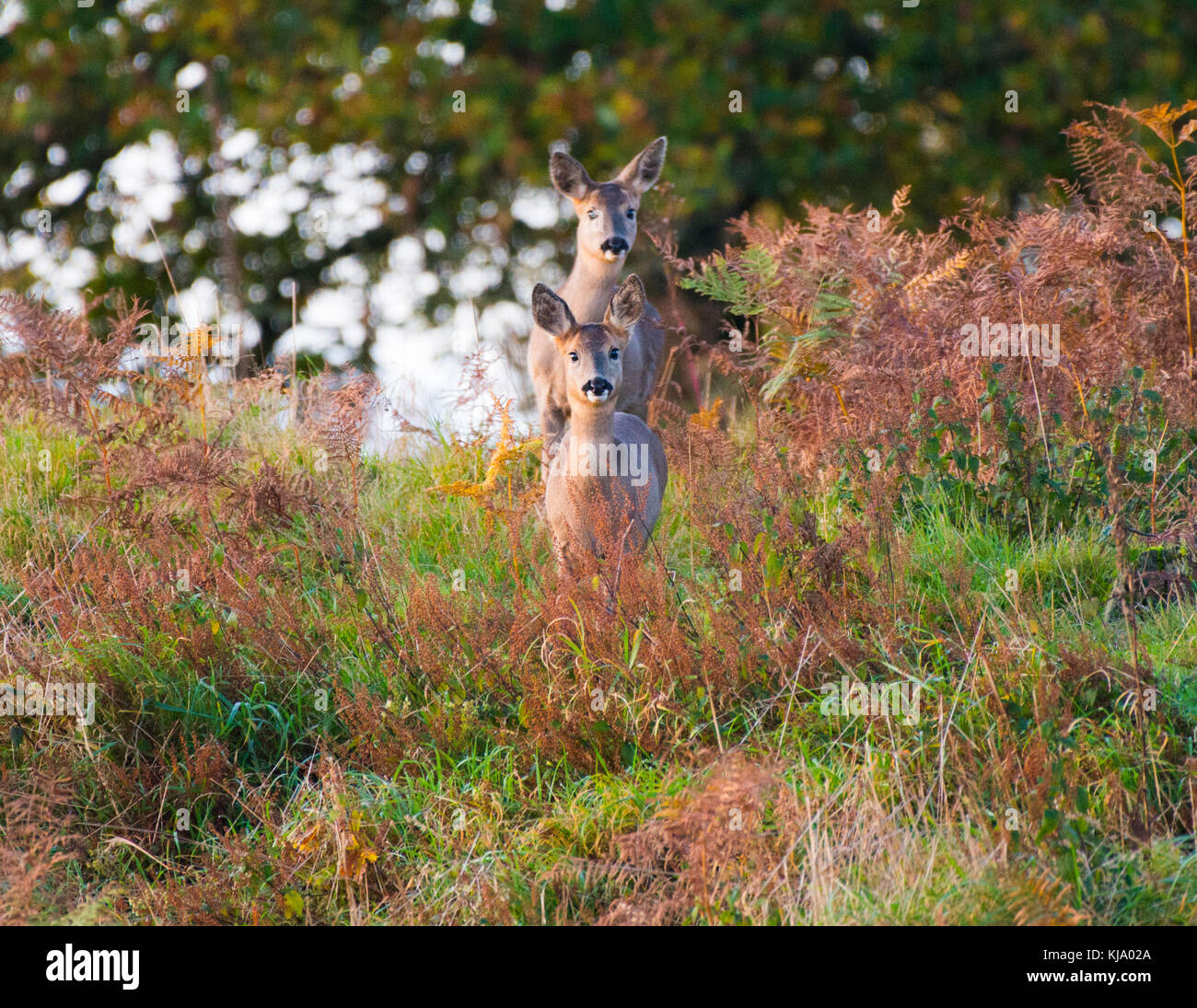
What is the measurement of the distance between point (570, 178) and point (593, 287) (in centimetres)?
66

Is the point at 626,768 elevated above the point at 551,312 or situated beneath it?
situated beneath

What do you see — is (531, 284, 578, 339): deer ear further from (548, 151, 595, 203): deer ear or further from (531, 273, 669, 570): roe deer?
(548, 151, 595, 203): deer ear

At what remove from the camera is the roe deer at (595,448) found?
20.6 ft

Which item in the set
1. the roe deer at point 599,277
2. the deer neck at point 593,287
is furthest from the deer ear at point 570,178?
the deer neck at point 593,287

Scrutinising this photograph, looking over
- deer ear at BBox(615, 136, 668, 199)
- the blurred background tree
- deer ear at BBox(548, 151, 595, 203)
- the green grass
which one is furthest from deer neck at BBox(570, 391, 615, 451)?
the blurred background tree

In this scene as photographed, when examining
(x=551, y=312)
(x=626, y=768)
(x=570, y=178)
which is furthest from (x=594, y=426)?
(x=570, y=178)

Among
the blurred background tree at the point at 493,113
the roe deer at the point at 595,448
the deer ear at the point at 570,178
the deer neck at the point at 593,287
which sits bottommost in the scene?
the roe deer at the point at 595,448

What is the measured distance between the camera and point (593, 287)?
328 inches

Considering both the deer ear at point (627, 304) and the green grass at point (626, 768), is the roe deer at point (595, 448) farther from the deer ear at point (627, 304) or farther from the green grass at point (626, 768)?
the green grass at point (626, 768)

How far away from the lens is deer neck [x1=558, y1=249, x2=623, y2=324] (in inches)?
325

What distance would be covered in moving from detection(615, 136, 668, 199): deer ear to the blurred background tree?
363 cm

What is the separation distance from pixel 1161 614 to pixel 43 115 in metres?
11.7

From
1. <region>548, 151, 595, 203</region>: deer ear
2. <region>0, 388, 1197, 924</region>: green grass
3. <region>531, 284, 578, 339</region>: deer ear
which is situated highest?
<region>548, 151, 595, 203</region>: deer ear

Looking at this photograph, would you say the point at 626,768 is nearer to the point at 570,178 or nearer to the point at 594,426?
the point at 594,426
